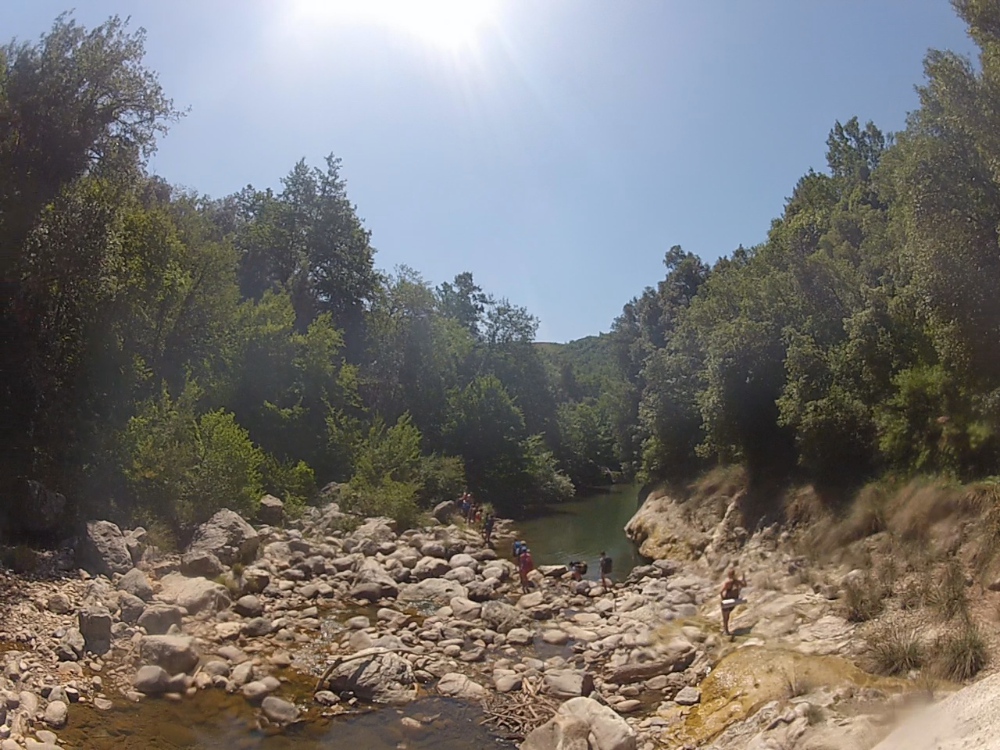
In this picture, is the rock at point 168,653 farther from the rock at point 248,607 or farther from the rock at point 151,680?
the rock at point 248,607

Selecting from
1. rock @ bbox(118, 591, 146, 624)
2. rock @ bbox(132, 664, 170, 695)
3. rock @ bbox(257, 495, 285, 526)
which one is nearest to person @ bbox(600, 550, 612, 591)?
rock @ bbox(257, 495, 285, 526)

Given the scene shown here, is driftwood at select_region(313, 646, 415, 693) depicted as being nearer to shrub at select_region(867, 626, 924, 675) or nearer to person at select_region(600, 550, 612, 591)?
shrub at select_region(867, 626, 924, 675)

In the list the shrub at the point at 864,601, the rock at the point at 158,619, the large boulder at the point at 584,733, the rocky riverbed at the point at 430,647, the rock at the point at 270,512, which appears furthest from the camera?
the rock at the point at 270,512

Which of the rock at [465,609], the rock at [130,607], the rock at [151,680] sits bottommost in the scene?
the rock at [465,609]

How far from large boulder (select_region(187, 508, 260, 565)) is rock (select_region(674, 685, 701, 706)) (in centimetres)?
1293

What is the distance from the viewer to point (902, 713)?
9766mm

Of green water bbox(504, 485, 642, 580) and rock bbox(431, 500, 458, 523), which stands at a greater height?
rock bbox(431, 500, 458, 523)

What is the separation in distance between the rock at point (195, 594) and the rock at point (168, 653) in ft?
8.73

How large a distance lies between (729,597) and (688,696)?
460 centimetres

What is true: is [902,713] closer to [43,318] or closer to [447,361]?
[43,318]

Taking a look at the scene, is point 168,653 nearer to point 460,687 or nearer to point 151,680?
point 151,680

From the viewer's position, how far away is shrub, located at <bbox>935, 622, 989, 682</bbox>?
1116 cm

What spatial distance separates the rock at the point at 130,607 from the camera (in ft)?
50.3

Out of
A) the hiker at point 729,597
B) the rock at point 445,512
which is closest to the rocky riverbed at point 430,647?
the hiker at point 729,597
